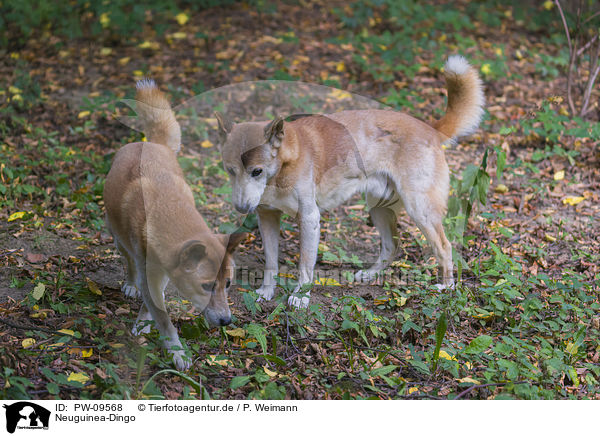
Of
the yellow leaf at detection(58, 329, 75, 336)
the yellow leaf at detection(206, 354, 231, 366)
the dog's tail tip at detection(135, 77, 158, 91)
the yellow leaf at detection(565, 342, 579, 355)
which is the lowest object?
the yellow leaf at detection(206, 354, 231, 366)

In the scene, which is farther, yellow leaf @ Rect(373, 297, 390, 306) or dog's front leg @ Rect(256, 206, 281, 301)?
dog's front leg @ Rect(256, 206, 281, 301)

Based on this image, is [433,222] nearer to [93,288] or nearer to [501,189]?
[501,189]

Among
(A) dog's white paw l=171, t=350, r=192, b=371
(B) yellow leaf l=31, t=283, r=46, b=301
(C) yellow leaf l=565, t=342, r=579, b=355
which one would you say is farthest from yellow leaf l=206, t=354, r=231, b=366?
(C) yellow leaf l=565, t=342, r=579, b=355

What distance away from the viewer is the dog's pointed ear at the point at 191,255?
11.6 feet

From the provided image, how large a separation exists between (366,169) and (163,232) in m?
2.10

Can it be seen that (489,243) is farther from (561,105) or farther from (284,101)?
(561,105)

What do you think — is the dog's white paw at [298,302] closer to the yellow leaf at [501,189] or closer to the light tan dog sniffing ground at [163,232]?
the light tan dog sniffing ground at [163,232]

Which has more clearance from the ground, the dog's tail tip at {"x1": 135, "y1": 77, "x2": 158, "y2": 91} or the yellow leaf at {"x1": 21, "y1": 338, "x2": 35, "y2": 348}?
the dog's tail tip at {"x1": 135, "y1": 77, "x2": 158, "y2": 91}

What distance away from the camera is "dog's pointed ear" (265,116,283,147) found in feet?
13.9

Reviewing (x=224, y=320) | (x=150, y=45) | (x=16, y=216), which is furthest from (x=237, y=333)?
(x=150, y=45)
